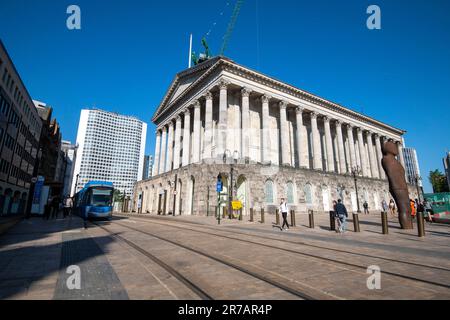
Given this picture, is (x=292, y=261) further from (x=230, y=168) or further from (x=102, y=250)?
(x=230, y=168)

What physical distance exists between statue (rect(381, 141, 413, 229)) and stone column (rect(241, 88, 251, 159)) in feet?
65.9

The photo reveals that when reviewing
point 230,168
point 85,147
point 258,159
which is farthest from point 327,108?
point 85,147

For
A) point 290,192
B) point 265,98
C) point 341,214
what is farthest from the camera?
point 265,98

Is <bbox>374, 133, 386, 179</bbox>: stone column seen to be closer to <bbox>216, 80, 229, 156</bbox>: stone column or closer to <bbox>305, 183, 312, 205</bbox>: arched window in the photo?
<bbox>305, 183, 312, 205</bbox>: arched window

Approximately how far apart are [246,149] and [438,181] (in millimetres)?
78889

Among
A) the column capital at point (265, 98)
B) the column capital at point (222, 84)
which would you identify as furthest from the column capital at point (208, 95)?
the column capital at point (265, 98)

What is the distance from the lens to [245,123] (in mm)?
33719

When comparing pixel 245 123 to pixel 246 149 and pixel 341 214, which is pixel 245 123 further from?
pixel 341 214

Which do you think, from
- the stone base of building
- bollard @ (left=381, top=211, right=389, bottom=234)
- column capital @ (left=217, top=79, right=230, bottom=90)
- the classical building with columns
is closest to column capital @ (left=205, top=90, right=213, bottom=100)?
the classical building with columns

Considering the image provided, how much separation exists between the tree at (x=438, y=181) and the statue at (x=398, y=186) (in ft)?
266

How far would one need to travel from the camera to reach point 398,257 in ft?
21.2

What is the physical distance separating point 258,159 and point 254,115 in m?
8.02

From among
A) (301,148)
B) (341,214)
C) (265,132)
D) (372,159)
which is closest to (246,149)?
(265,132)

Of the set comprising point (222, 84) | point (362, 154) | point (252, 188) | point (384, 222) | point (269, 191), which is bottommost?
point (384, 222)
